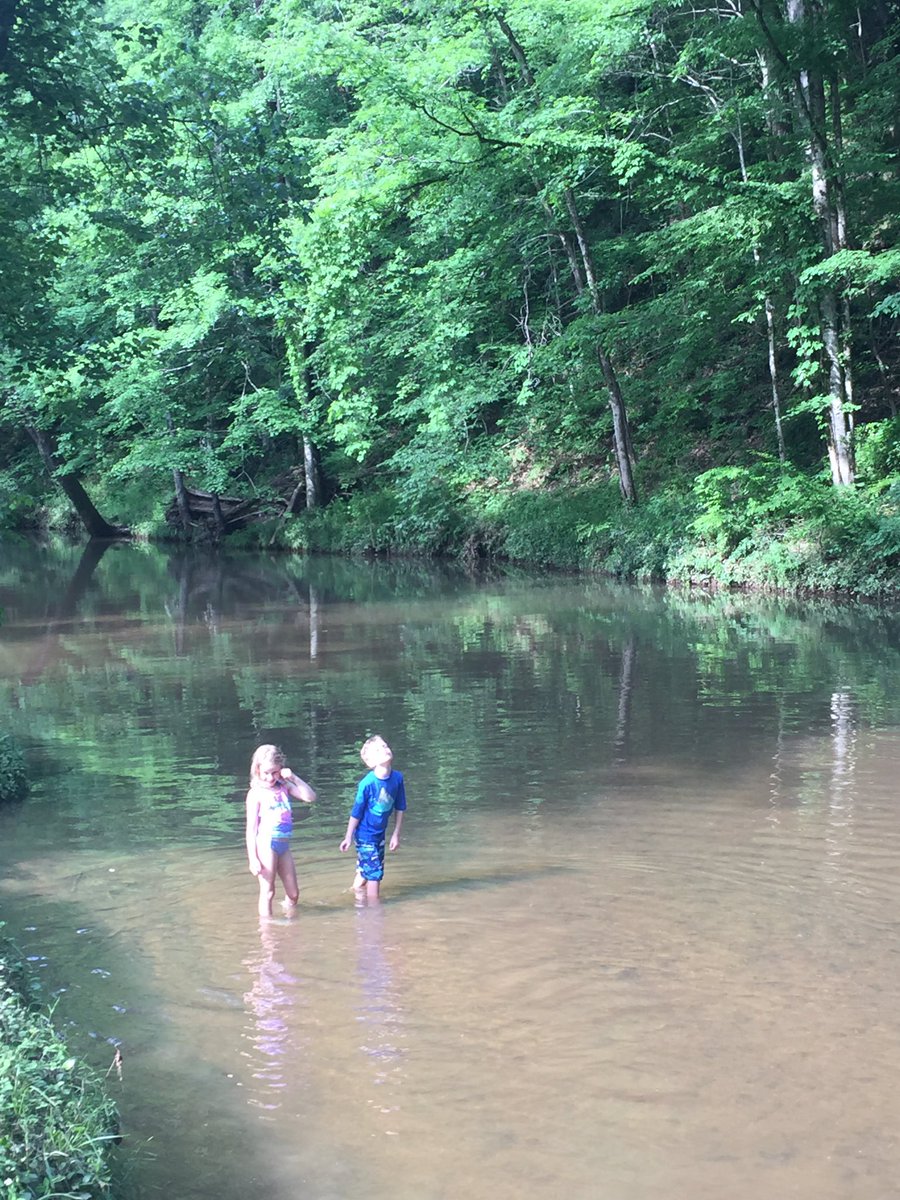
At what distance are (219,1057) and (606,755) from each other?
21.8 feet

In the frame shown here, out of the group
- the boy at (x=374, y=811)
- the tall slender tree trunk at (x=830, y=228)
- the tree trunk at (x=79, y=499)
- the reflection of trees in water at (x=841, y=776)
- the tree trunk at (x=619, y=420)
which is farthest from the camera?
the tree trunk at (x=79, y=499)

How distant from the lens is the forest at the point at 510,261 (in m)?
14.8

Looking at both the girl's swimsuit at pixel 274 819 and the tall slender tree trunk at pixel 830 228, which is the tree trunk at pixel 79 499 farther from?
the girl's swimsuit at pixel 274 819

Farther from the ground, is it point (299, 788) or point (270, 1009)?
point (299, 788)

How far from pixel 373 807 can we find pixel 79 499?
46.2 meters

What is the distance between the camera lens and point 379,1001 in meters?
6.55

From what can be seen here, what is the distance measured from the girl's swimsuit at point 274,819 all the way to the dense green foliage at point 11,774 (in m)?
4.18

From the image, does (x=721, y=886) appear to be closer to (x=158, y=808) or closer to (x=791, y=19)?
(x=158, y=808)

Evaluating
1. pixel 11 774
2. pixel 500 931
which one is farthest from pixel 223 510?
pixel 500 931

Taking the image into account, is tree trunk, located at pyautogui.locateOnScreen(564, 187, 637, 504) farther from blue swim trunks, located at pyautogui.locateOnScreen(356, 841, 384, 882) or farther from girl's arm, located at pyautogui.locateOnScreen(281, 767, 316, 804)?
girl's arm, located at pyautogui.locateOnScreen(281, 767, 316, 804)

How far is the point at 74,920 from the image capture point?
7.86m

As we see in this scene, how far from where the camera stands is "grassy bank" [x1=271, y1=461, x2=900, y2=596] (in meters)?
21.7

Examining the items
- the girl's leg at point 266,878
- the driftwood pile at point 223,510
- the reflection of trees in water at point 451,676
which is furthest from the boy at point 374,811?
the driftwood pile at point 223,510

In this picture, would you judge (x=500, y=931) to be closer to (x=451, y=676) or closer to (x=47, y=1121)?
(x=47, y=1121)
